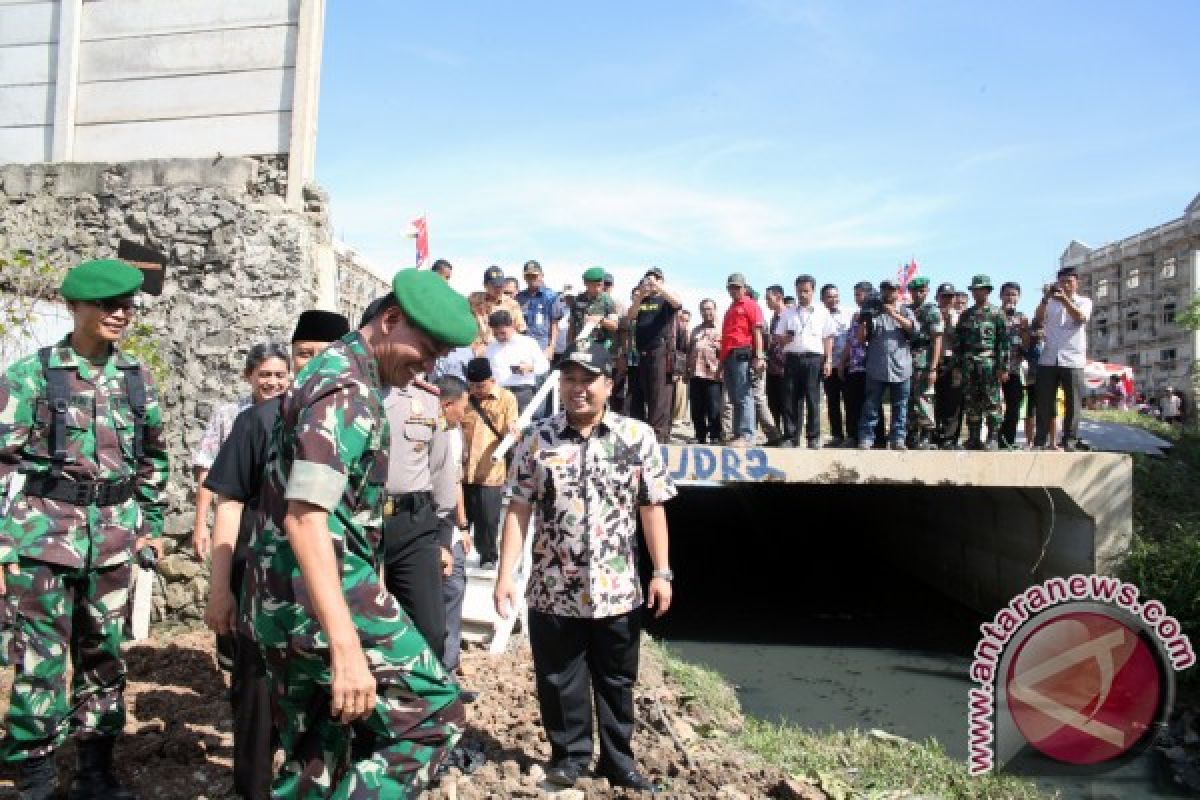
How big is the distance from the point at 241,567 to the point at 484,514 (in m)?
2.93

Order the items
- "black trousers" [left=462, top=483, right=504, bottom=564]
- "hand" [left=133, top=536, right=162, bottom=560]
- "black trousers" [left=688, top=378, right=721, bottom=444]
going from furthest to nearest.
Answer: "black trousers" [left=688, top=378, right=721, bottom=444]
"black trousers" [left=462, top=483, right=504, bottom=564]
"hand" [left=133, top=536, right=162, bottom=560]

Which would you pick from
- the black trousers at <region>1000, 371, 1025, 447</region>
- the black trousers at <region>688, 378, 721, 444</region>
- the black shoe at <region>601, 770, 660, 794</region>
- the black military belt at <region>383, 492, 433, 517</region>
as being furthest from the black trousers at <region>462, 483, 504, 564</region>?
the black trousers at <region>1000, 371, 1025, 447</region>

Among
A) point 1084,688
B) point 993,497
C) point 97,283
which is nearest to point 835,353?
point 993,497

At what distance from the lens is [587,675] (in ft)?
11.7

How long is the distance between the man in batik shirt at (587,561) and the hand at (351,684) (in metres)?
1.53

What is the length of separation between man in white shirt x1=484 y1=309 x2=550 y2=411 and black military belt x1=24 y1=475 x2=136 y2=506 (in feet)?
14.1

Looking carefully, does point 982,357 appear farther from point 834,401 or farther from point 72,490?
point 72,490

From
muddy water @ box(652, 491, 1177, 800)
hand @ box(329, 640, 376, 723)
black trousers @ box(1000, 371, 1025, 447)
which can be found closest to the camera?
hand @ box(329, 640, 376, 723)

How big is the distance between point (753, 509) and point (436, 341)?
1718 centimetres

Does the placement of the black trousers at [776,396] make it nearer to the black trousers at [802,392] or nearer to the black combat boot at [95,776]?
the black trousers at [802,392]

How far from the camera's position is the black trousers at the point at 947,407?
354 inches

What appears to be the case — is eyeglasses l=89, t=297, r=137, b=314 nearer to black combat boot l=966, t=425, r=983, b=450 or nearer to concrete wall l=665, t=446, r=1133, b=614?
concrete wall l=665, t=446, r=1133, b=614

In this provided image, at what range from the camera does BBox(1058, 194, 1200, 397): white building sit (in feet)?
155

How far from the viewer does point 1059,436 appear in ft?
32.9
